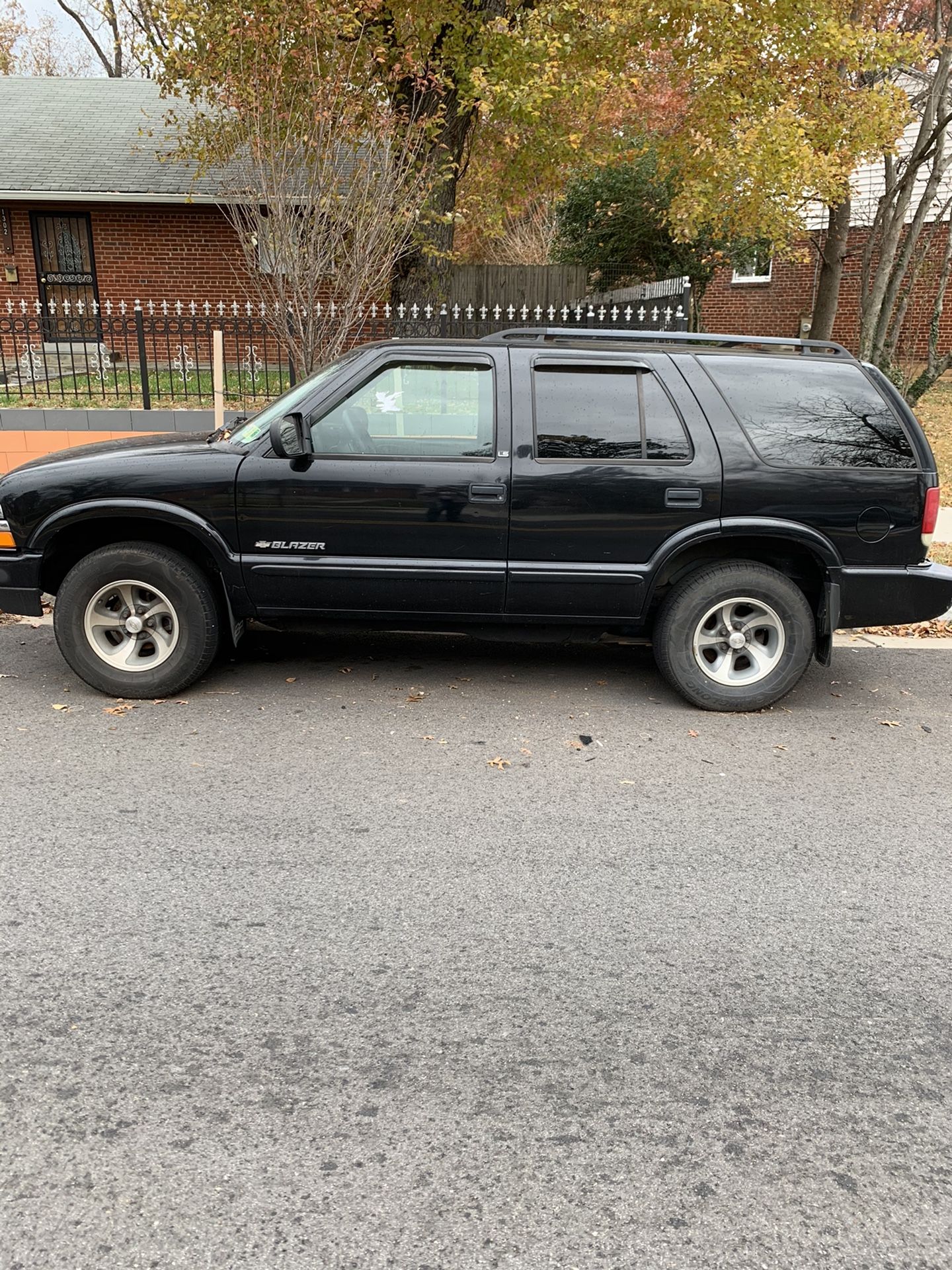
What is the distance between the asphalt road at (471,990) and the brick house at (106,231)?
51.3ft

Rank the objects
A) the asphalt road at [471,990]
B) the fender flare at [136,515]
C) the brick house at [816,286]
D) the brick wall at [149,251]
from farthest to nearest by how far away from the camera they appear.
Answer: the brick house at [816,286] < the brick wall at [149,251] < the fender flare at [136,515] < the asphalt road at [471,990]

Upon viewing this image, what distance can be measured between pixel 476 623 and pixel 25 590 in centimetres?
236

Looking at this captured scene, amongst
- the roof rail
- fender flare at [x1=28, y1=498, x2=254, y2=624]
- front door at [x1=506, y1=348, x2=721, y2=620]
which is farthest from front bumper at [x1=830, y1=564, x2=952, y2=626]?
fender flare at [x1=28, y1=498, x2=254, y2=624]

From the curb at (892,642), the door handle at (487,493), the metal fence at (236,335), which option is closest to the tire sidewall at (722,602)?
the door handle at (487,493)

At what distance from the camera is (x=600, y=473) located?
520cm

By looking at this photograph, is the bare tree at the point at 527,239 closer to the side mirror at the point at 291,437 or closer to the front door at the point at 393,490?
the front door at the point at 393,490

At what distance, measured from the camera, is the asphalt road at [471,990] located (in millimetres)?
2201

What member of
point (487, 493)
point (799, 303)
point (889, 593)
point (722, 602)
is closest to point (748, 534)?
point (722, 602)

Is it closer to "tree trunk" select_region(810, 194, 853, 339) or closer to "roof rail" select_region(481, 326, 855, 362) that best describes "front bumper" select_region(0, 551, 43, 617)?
"roof rail" select_region(481, 326, 855, 362)

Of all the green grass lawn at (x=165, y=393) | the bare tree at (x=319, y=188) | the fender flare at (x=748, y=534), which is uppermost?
the bare tree at (x=319, y=188)

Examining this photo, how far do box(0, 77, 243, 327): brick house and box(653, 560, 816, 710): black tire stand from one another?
1499 cm

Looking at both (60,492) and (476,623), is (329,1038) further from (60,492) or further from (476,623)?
(60,492)

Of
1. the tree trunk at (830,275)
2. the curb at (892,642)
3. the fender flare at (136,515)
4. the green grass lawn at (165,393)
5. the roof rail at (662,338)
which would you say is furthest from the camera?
the tree trunk at (830,275)

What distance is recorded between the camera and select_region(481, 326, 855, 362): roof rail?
5.41 meters
